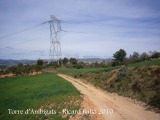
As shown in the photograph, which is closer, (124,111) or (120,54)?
(124,111)

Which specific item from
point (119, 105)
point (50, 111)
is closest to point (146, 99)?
point (119, 105)

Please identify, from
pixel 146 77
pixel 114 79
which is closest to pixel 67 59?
pixel 114 79

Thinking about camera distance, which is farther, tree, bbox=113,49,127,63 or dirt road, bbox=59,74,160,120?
tree, bbox=113,49,127,63

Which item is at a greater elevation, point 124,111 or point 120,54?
point 120,54

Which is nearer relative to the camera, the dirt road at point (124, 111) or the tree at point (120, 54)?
the dirt road at point (124, 111)

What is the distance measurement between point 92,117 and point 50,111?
531 centimetres

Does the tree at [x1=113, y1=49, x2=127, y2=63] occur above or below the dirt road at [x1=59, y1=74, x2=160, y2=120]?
above

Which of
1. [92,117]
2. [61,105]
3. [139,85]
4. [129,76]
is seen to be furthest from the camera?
[129,76]

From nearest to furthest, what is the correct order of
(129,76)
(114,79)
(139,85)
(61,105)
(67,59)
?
1. (61,105)
2. (139,85)
3. (129,76)
4. (114,79)
5. (67,59)

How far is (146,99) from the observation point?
2447cm

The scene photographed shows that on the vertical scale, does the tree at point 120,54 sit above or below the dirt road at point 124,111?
above

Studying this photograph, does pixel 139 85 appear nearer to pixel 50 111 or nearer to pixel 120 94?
pixel 120 94

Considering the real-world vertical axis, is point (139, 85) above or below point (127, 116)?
above

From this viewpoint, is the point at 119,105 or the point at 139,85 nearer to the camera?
the point at 119,105
